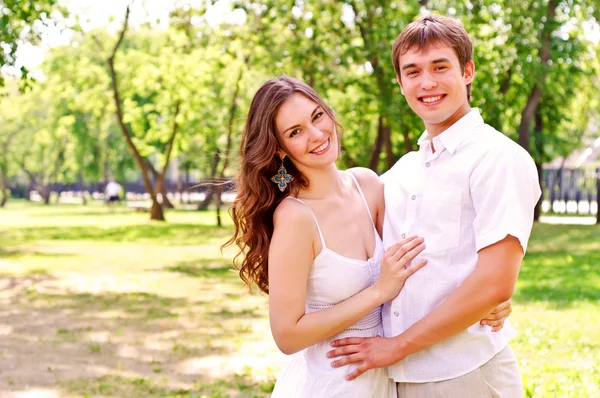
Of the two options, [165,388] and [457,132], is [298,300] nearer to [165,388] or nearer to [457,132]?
[457,132]

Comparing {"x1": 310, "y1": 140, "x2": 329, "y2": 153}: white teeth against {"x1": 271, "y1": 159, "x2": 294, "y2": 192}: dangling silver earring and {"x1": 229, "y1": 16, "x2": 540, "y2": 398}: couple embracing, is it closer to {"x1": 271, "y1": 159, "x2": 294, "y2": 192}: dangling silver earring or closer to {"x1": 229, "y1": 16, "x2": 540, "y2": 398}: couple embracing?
{"x1": 229, "y1": 16, "x2": 540, "y2": 398}: couple embracing

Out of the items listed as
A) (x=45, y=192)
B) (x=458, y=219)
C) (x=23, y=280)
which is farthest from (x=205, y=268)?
(x=45, y=192)

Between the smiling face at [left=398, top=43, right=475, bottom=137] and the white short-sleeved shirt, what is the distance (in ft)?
0.28

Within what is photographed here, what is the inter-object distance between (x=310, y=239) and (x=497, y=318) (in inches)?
30.3

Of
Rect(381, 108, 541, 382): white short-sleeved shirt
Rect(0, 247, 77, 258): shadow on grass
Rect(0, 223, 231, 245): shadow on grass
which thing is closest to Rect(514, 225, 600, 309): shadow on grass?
Rect(381, 108, 541, 382): white short-sleeved shirt

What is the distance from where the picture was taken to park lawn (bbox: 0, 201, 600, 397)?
7.56 m

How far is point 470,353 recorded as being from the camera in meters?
2.72

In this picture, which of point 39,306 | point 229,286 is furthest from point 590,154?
point 39,306

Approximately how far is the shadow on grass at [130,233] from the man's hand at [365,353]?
69.1 ft

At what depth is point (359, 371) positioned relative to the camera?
2.88 m

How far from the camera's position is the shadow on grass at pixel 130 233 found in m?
25.4

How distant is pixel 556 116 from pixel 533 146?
7.96 feet

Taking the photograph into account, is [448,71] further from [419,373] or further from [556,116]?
[556,116]

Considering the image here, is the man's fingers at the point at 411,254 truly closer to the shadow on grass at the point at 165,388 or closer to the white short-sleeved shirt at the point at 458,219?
the white short-sleeved shirt at the point at 458,219
